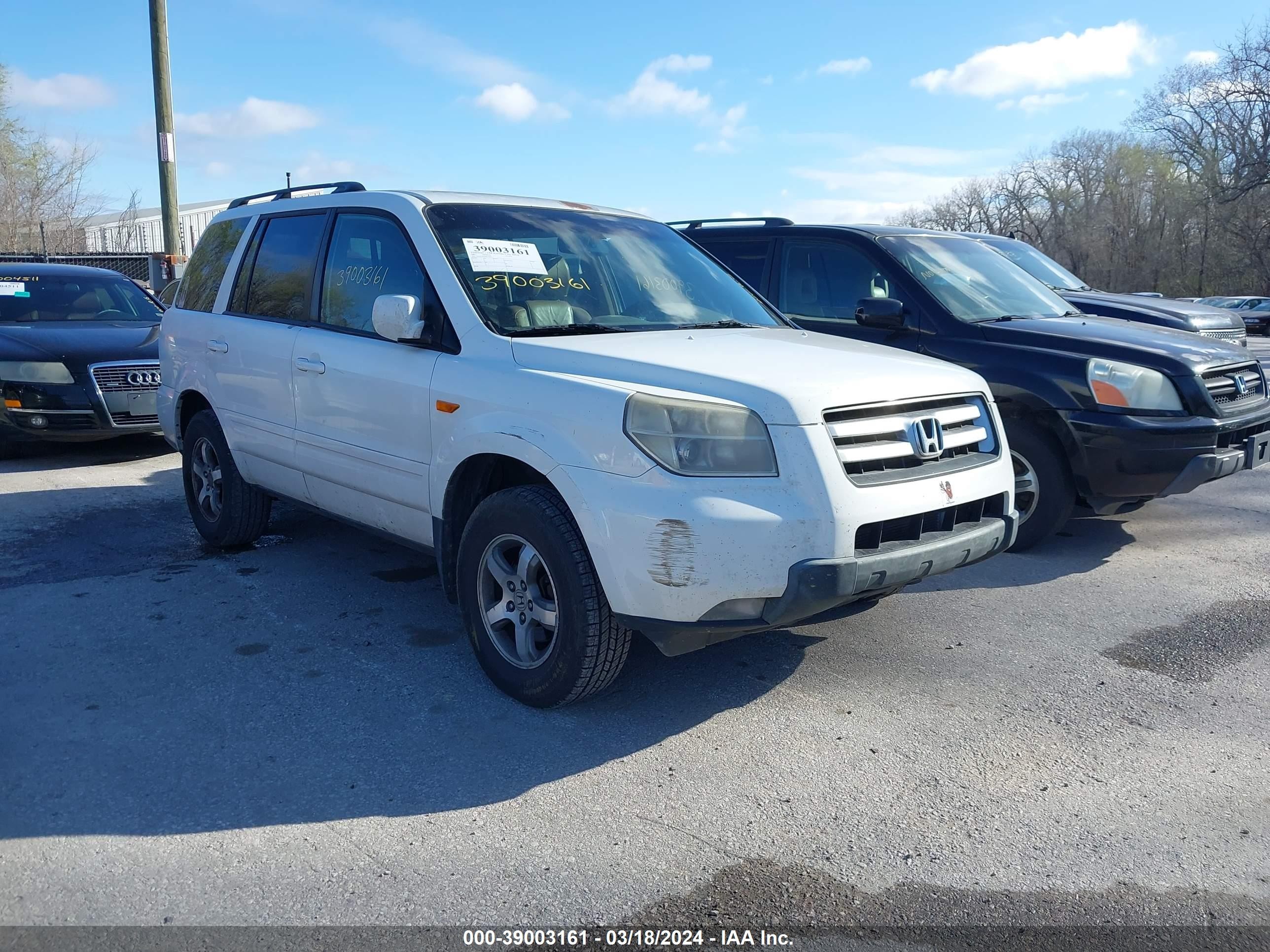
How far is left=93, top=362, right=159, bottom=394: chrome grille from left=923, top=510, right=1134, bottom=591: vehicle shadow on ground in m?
6.58

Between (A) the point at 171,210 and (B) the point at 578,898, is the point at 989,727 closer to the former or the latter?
(B) the point at 578,898

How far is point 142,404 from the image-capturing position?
28.1 feet

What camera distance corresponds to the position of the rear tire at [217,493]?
5594 millimetres

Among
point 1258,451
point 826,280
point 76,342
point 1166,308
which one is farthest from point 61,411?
point 1166,308

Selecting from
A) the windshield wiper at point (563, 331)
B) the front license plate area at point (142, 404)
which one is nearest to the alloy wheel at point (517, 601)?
the windshield wiper at point (563, 331)

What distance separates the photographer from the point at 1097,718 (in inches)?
145

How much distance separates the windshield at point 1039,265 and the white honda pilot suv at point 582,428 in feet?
15.3

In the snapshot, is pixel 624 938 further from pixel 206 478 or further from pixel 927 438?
pixel 206 478

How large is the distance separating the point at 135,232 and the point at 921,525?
136 feet

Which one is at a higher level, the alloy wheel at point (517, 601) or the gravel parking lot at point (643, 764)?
the alloy wheel at point (517, 601)

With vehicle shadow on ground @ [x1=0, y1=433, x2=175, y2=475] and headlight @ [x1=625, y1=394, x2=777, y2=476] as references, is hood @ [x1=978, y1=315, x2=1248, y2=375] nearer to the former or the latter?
headlight @ [x1=625, y1=394, x2=777, y2=476]

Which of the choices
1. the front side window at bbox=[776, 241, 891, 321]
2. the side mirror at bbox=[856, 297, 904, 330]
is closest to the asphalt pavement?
the side mirror at bbox=[856, 297, 904, 330]

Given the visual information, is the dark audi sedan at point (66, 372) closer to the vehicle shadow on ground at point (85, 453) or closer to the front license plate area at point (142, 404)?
the front license plate area at point (142, 404)

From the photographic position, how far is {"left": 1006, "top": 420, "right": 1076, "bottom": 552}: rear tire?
5.55 meters
